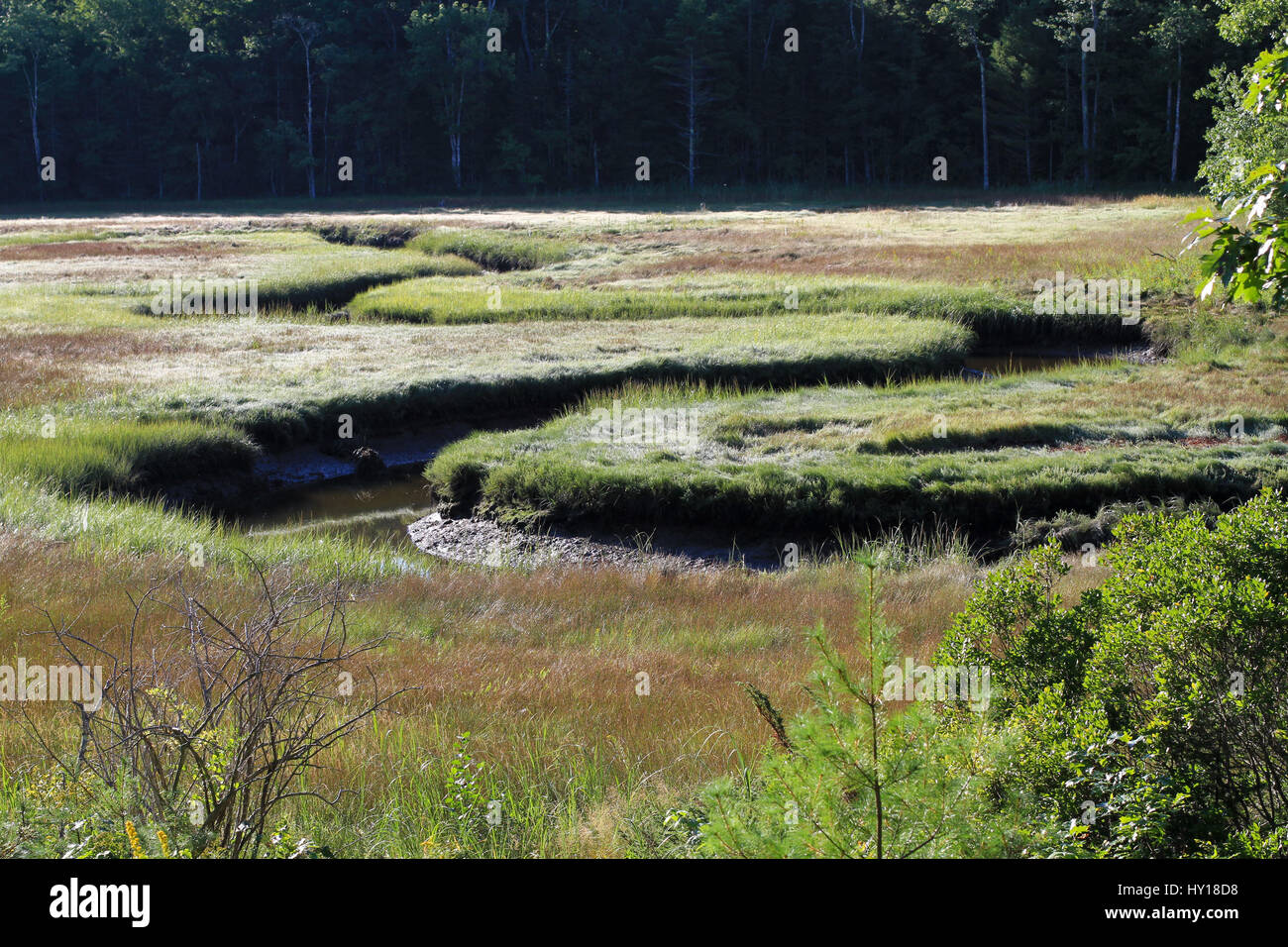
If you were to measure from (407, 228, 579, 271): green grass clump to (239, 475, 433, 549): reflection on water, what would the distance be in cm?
2534

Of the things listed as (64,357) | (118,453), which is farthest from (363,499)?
(64,357)

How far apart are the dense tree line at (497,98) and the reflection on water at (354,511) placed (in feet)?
226

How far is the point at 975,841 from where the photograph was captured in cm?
371

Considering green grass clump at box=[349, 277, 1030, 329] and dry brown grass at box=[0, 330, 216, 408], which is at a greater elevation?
green grass clump at box=[349, 277, 1030, 329]

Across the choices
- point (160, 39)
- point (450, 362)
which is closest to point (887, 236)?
point (450, 362)

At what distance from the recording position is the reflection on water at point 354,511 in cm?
1622

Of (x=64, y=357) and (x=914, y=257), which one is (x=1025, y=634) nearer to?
(x=64, y=357)

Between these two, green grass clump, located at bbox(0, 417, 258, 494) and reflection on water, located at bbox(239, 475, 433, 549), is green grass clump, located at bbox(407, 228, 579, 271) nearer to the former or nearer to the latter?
reflection on water, located at bbox(239, 475, 433, 549)

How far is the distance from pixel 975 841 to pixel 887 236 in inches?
1652

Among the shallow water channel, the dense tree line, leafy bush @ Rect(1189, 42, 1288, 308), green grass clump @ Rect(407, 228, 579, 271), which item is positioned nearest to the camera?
leafy bush @ Rect(1189, 42, 1288, 308)

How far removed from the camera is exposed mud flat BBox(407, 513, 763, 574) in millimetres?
14125

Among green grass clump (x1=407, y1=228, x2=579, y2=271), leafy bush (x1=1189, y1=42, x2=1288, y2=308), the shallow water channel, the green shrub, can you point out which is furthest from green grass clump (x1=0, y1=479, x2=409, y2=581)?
green grass clump (x1=407, y1=228, x2=579, y2=271)
